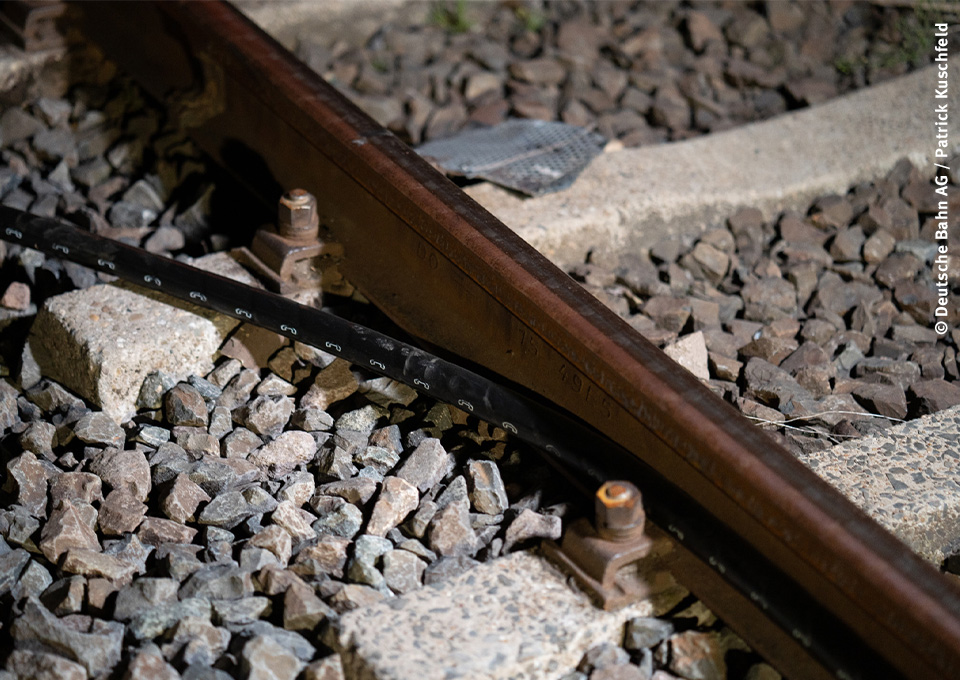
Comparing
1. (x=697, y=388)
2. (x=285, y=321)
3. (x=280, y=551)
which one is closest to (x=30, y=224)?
(x=285, y=321)

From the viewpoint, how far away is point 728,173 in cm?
367

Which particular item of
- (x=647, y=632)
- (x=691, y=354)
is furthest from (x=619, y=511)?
(x=691, y=354)

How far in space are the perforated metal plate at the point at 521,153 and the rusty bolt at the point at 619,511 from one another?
5.17ft

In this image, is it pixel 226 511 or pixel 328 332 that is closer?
pixel 226 511

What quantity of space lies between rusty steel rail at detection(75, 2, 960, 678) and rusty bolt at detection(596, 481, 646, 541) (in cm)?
6

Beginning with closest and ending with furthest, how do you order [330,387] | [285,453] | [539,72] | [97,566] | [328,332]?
[97,566] → [285,453] → [328,332] → [330,387] → [539,72]

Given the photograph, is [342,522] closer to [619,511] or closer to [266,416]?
[266,416]

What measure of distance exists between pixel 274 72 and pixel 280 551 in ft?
5.53

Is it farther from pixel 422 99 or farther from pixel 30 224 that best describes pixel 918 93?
pixel 30 224

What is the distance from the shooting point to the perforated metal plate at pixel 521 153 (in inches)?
134

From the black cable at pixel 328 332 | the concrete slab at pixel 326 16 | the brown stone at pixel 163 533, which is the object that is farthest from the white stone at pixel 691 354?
the concrete slab at pixel 326 16

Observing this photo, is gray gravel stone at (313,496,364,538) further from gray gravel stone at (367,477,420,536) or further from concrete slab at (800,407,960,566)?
concrete slab at (800,407,960,566)

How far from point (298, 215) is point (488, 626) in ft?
4.73

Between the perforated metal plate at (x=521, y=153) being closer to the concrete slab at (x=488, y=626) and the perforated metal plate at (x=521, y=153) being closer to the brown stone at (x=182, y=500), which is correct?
the brown stone at (x=182, y=500)
